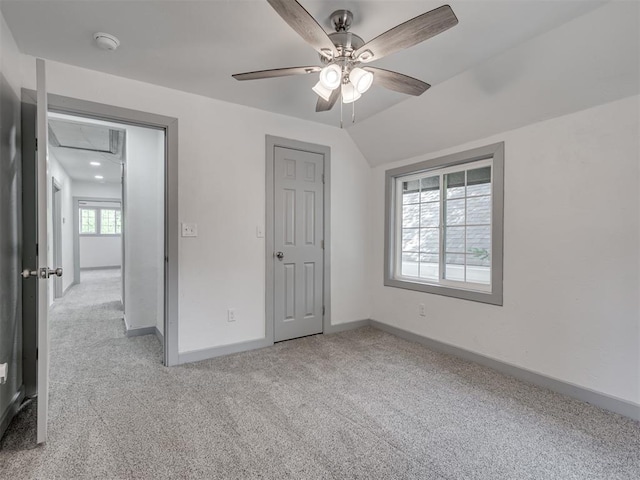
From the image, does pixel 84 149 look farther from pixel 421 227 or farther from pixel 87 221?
pixel 421 227

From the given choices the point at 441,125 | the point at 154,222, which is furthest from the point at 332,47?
the point at 154,222

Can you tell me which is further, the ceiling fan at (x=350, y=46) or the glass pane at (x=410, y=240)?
the glass pane at (x=410, y=240)

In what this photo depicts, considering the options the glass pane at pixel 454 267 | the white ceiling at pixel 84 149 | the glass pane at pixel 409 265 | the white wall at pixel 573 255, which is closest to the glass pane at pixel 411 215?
the glass pane at pixel 409 265

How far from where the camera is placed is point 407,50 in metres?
2.12

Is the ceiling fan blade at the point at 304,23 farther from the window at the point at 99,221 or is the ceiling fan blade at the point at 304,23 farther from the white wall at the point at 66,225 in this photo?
the window at the point at 99,221

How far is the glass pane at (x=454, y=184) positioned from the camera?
123 inches

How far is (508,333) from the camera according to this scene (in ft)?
8.61

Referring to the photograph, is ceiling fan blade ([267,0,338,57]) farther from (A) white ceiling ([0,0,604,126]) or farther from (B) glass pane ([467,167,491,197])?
(B) glass pane ([467,167,491,197])

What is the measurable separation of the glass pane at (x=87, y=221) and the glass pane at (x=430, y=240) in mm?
9729

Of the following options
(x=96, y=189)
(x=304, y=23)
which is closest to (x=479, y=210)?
(x=304, y=23)

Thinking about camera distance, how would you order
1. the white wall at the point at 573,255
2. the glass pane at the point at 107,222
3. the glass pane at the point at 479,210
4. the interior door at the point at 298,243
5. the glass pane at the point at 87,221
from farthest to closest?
the glass pane at the point at 107,222
the glass pane at the point at 87,221
the interior door at the point at 298,243
the glass pane at the point at 479,210
the white wall at the point at 573,255

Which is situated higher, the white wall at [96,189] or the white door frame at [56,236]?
the white wall at [96,189]

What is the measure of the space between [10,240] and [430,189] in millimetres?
3469

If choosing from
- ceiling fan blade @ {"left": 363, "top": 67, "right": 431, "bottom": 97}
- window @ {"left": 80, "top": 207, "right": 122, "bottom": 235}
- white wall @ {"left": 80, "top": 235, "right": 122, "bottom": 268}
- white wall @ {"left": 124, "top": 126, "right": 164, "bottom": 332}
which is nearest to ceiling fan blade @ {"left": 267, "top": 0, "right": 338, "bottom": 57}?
ceiling fan blade @ {"left": 363, "top": 67, "right": 431, "bottom": 97}
